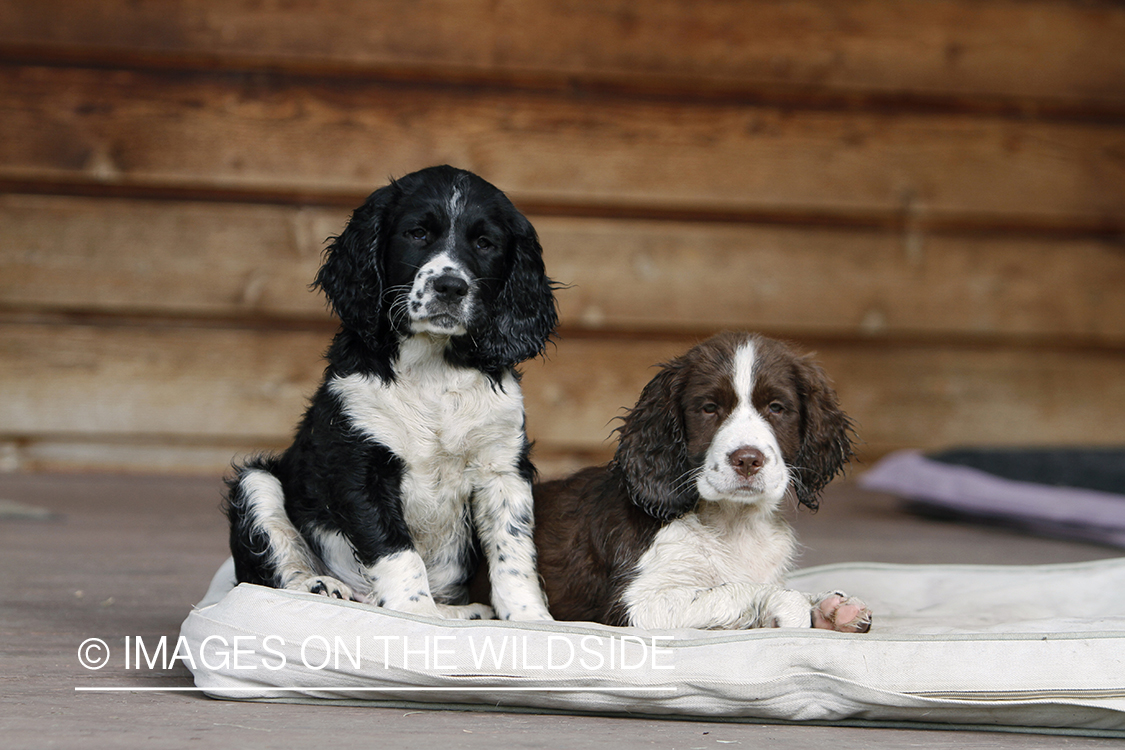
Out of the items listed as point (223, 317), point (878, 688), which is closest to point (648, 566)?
point (878, 688)

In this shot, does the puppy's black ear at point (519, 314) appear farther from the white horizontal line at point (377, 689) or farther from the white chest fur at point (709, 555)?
the white horizontal line at point (377, 689)

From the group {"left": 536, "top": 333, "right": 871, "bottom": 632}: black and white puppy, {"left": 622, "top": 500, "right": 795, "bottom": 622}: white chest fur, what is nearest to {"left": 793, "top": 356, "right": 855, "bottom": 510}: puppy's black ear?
{"left": 536, "top": 333, "right": 871, "bottom": 632}: black and white puppy

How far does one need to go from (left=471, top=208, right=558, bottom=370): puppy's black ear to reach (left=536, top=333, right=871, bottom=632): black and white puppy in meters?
0.30

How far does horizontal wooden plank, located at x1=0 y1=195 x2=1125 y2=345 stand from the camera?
575cm

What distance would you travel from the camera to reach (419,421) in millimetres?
2525

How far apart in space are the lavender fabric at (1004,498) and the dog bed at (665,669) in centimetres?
290

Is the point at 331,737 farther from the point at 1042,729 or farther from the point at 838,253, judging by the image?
the point at 838,253

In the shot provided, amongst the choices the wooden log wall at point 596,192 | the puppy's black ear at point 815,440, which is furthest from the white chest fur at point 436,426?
the wooden log wall at point 596,192

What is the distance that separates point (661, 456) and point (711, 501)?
16cm

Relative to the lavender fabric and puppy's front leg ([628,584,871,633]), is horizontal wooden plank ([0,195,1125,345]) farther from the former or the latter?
puppy's front leg ([628,584,871,633])

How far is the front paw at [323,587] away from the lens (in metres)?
2.52

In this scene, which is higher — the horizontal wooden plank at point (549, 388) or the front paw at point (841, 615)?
the horizontal wooden plank at point (549, 388)

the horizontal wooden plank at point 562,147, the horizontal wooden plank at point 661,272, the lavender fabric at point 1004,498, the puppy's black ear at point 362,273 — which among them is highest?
the horizontal wooden plank at point 562,147

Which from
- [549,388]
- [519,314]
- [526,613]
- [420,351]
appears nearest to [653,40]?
[549,388]
